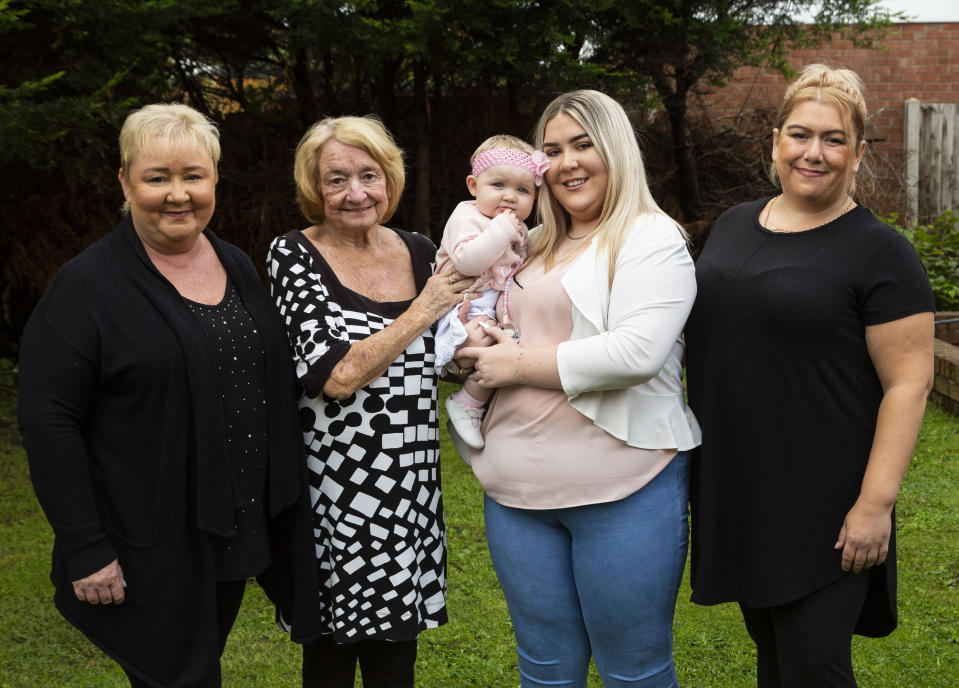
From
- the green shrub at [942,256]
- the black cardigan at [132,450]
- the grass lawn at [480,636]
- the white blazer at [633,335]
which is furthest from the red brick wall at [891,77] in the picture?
the black cardigan at [132,450]

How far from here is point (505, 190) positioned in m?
2.42

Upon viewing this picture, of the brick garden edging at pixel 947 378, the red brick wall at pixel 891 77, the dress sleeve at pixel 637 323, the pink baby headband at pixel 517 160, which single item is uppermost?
the red brick wall at pixel 891 77

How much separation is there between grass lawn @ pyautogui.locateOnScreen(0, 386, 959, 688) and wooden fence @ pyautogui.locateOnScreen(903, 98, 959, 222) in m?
5.91

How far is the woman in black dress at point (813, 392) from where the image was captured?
6.44ft

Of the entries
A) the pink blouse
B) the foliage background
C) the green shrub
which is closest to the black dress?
the pink blouse

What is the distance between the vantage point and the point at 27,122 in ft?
15.3

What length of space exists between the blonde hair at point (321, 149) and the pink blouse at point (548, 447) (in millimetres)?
555

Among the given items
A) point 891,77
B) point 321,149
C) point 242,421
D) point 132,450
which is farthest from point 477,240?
point 891,77

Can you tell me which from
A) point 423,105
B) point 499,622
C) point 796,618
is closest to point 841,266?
point 796,618

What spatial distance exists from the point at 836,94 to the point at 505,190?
0.87m

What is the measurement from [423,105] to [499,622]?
4685mm

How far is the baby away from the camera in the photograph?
2.32 meters

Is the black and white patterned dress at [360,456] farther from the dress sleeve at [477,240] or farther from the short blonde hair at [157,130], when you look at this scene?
the short blonde hair at [157,130]

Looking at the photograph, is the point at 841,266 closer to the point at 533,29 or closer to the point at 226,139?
the point at 533,29
